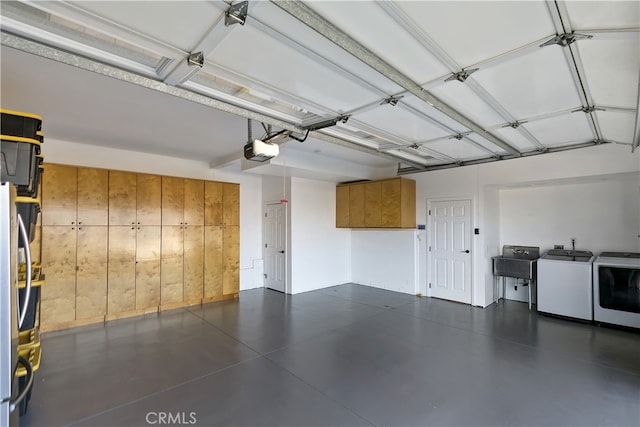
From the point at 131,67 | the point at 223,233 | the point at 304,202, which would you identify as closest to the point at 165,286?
the point at 223,233

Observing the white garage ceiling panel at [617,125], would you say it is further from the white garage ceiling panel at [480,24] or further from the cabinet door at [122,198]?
the cabinet door at [122,198]

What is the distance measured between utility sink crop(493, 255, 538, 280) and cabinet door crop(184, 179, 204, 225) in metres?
5.60

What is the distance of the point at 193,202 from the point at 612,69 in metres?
5.73

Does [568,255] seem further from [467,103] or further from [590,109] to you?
[467,103]

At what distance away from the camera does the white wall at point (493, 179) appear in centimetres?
430

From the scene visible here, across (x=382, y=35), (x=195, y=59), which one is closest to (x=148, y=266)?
(x=195, y=59)

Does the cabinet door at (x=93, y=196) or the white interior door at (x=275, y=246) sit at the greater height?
→ the cabinet door at (x=93, y=196)

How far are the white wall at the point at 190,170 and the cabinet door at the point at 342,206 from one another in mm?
1864

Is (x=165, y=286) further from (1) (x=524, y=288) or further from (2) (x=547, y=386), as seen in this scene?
(1) (x=524, y=288)

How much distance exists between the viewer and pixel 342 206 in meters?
7.27

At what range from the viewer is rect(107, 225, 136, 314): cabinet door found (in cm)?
482

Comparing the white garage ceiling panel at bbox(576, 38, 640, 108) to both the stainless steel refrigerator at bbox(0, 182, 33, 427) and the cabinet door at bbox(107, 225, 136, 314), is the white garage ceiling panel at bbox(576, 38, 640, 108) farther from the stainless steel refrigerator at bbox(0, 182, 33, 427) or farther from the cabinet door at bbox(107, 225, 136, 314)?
Answer: the cabinet door at bbox(107, 225, 136, 314)

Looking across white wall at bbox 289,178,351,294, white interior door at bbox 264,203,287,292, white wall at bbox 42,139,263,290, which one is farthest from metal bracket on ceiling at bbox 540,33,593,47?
white wall at bbox 42,139,263,290

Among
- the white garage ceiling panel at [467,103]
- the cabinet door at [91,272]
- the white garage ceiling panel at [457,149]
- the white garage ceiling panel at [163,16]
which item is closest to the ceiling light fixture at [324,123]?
the white garage ceiling panel at [467,103]
